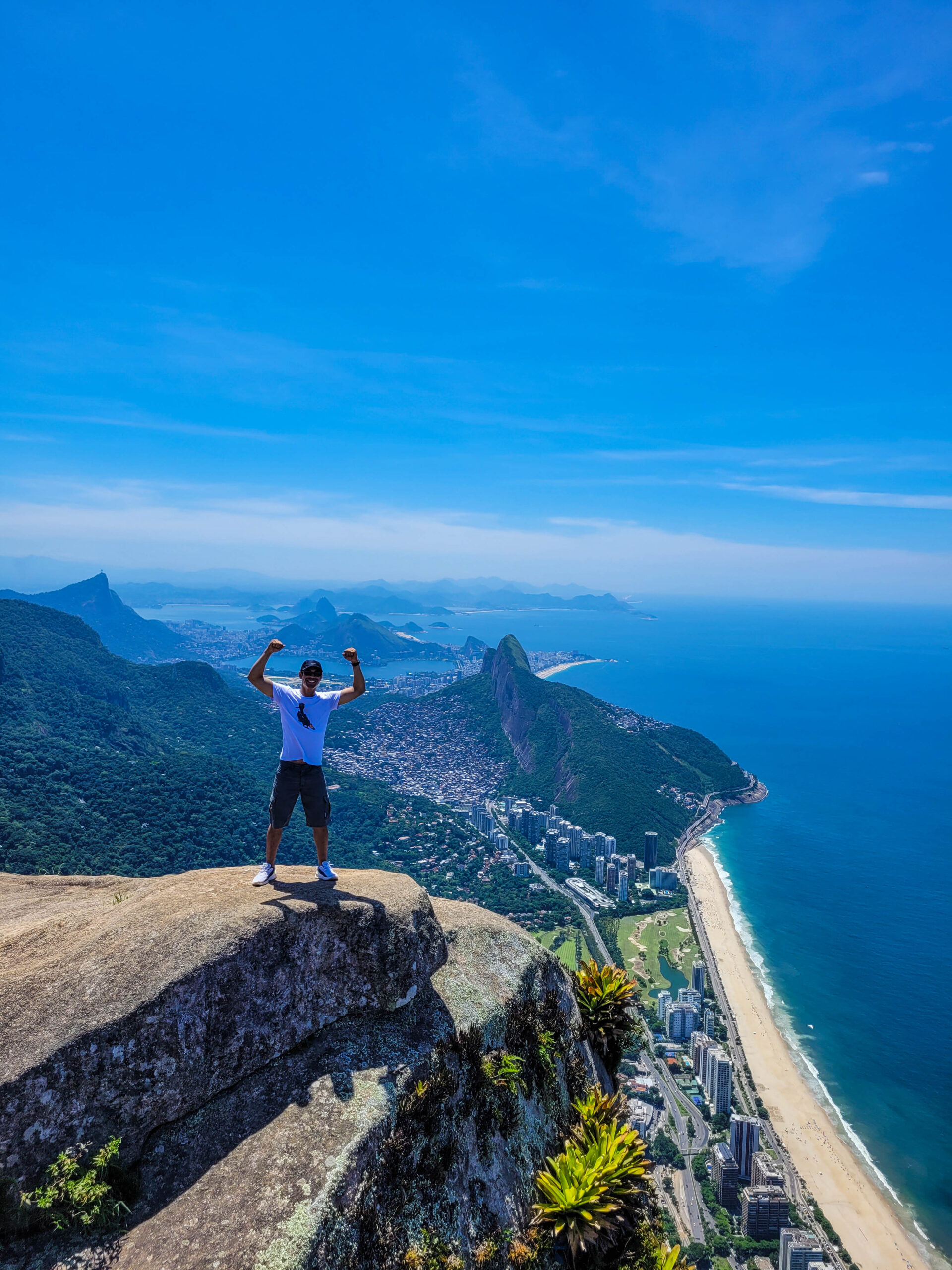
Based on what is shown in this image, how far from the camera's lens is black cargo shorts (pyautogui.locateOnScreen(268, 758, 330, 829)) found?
8.27 metres

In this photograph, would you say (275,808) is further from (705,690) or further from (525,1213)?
(705,690)

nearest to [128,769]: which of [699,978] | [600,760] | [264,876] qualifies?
[699,978]

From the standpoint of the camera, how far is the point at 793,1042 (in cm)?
3759

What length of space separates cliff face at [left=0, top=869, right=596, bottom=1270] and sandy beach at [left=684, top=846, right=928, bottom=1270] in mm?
28525

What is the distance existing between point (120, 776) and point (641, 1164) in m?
57.4

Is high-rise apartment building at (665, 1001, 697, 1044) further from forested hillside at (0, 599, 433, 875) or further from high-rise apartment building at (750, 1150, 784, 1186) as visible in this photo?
forested hillside at (0, 599, 433, 875)

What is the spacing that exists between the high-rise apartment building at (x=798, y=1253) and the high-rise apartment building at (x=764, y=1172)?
2541mm

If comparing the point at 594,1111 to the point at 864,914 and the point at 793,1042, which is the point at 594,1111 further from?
the point at 864,914

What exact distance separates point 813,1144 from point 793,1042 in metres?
8.11

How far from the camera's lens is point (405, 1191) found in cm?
650

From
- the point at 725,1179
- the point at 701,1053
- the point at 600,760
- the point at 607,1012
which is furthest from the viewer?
the point at 600,760

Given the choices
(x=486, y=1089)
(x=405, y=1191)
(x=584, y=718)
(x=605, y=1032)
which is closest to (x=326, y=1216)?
(x=405, y=1191)

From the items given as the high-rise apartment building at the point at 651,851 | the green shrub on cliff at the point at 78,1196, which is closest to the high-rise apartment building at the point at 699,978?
the high-rise apartment building at the point at 651,851

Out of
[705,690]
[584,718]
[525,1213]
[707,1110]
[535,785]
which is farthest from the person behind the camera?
[705,690]
